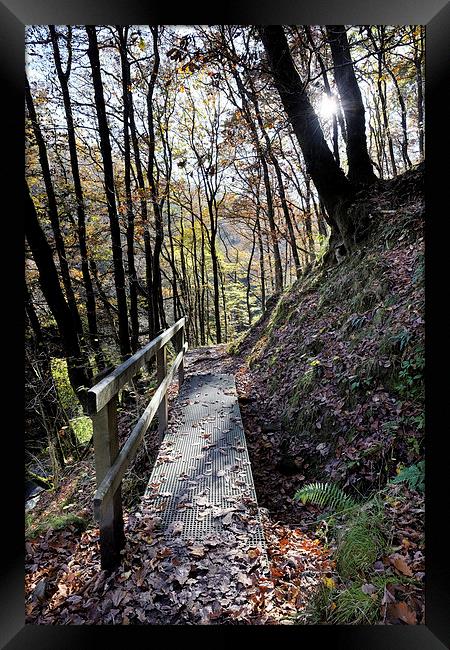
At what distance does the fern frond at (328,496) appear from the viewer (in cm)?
270

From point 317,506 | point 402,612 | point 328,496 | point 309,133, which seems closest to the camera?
point 402,612

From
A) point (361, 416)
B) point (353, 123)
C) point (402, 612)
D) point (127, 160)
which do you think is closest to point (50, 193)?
point (127, 160)

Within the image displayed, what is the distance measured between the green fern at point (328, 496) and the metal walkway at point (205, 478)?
0.43m

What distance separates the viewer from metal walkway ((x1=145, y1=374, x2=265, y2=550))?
8.44ft

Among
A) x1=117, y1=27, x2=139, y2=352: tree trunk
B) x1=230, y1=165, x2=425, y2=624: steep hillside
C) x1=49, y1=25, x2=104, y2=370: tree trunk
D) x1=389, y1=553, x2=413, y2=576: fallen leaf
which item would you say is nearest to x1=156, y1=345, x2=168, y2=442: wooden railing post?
x1=230, y1=165, x2=425, y2=624: steep hillside

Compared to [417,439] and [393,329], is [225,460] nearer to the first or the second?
[417,439]

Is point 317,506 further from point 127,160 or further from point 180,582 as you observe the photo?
point 127,160

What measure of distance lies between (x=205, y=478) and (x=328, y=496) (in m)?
1.03

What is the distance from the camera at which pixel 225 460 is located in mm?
3422

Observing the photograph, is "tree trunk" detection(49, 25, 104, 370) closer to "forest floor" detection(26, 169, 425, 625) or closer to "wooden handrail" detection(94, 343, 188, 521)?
"forest floor" detection(26, 169, 425, 625)

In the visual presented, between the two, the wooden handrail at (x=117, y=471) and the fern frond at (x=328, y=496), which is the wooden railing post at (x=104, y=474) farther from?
the fern frond at (x=328, y=496)
